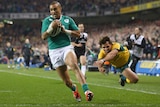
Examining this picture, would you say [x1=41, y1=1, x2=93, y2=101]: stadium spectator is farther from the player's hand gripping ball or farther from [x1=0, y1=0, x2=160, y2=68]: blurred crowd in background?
[x1=0, y1=0, x2=160, y2=68]: blurred crowd in background

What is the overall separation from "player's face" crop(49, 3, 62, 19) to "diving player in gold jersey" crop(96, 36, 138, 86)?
4.26 ft

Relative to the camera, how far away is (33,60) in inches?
1379

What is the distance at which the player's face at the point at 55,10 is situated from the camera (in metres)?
8.20

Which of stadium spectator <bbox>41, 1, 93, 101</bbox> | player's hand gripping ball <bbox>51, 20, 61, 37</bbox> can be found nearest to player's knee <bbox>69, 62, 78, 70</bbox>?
stadium spectator <bbox>41, 1, 93, 101</bbox>

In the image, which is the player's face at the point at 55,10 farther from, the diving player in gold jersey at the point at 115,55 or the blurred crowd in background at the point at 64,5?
the blurred crowd in background at the point at 64,5

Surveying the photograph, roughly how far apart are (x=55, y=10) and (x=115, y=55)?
179 centimetres

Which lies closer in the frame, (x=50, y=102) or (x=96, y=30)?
(x=50, y=102)

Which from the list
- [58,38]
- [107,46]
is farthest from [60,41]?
[107,46]

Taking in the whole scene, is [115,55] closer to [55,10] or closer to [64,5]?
[55,10]

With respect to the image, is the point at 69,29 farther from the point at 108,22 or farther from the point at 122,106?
the point at 108,22

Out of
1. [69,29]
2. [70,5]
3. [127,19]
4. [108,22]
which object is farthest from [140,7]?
[69,29]

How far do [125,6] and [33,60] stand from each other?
1990cm

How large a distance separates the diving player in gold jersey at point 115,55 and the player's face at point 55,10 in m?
1.30

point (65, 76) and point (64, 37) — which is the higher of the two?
point (64, 37)
